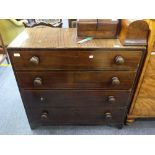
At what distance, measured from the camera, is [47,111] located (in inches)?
52.9

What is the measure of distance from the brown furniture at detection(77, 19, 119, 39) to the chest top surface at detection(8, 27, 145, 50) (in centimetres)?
4

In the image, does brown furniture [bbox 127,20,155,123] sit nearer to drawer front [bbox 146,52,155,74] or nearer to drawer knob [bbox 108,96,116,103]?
drawer front [bbox 146,52,155,74]

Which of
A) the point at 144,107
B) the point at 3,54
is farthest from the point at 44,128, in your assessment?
Answer: the point at 3,54

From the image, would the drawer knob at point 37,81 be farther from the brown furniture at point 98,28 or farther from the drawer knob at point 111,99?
the drawer knob at point 111,99

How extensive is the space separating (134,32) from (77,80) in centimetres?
49

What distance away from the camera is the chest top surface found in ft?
3.21

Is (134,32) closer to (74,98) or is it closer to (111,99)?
(111,99)

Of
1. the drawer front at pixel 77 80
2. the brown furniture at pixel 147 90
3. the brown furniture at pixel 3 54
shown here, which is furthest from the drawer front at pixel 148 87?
the brown furniture at pixel 3 54

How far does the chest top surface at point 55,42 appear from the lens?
3.21ft
